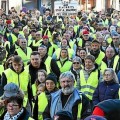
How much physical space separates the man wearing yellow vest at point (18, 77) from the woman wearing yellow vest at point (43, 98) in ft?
3.28

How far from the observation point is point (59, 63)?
11016 mm

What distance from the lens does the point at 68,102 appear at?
700 cm

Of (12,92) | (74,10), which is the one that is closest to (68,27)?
(74,10)

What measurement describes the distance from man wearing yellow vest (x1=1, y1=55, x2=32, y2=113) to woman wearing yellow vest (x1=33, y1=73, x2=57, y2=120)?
998 millimetres

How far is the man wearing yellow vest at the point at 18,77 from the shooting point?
864 centimetres

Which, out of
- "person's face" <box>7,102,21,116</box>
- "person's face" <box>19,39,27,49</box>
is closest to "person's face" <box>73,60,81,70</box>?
"person's face" <box>19,39,27,49</box>

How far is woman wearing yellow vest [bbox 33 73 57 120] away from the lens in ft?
24.7

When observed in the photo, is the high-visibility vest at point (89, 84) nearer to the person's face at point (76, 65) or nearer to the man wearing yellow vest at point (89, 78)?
the man wearing yellow vest at point (89, 78)

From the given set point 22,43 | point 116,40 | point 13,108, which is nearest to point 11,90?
point 13,108

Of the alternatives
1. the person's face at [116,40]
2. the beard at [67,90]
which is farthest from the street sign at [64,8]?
the beard at [67,90]

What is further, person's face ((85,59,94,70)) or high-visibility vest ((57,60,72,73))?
high-visibility vest ((57,60,72,73))

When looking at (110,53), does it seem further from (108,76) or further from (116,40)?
(108,76)

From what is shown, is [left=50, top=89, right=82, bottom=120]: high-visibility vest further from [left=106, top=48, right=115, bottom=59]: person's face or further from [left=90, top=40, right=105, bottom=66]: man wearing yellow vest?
[left=90, top=40, right=105, bottom=66]: man wearing yellow vest

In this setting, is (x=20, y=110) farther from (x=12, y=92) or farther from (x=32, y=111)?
(x=32, y=111)
